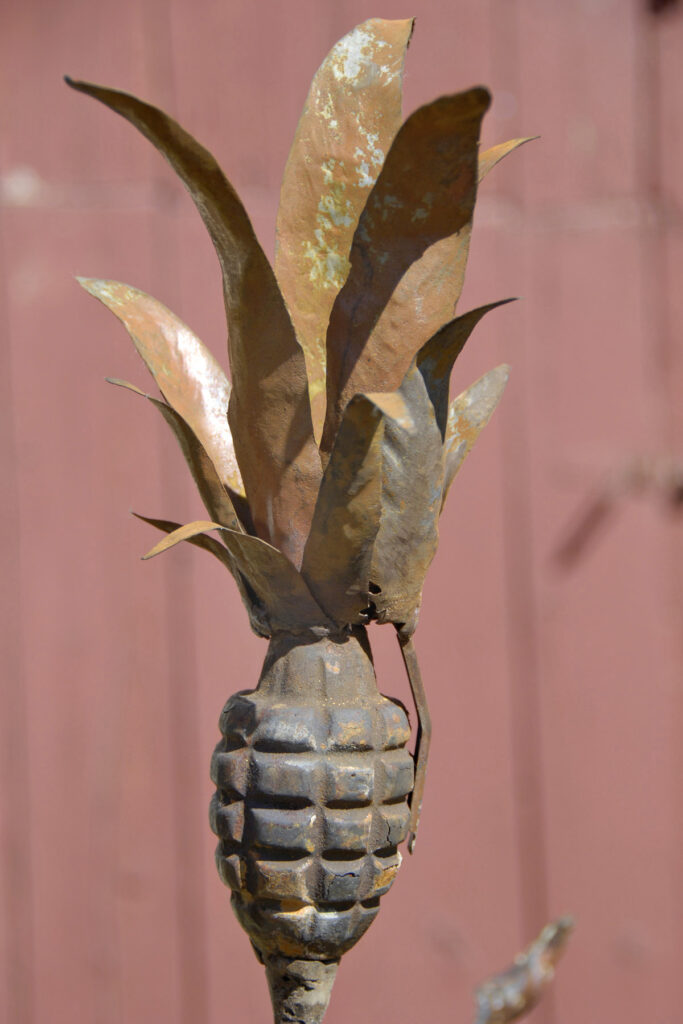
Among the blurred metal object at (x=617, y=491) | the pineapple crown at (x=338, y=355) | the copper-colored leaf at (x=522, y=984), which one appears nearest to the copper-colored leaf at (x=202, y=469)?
the pineapple crown at (x=338, y=355)

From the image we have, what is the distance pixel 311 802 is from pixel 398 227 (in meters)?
0.28

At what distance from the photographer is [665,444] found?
1.31 meters

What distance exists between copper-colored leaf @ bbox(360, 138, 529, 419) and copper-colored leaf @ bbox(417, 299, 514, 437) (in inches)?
1.2

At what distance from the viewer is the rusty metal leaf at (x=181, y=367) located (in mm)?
565

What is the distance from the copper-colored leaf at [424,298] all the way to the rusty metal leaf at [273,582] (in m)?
0.12

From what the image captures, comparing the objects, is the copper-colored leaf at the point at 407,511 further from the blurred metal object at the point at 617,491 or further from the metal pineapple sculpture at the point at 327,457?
the blurred metal object at the point at 617,491

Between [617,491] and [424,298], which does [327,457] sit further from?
[617,491]

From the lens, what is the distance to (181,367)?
58 cm

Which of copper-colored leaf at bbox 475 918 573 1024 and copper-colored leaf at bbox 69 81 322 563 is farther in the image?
copper-colored leaf at bbox 475 918 573 1024

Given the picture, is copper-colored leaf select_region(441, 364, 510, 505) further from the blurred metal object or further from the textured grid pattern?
the blurred metal object

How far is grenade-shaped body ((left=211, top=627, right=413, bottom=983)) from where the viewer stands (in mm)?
506

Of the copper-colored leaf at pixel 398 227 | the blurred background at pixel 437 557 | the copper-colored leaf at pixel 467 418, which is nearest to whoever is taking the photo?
the copper-colored leaf at pixel 398 227

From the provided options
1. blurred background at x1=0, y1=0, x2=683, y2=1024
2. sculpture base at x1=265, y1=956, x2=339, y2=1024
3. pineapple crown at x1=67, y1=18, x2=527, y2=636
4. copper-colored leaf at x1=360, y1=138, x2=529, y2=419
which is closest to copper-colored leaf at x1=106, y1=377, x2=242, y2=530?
pineapple crown at x1=67, y1=18, x2=527, y2=636

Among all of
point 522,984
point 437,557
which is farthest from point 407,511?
point 437,557
